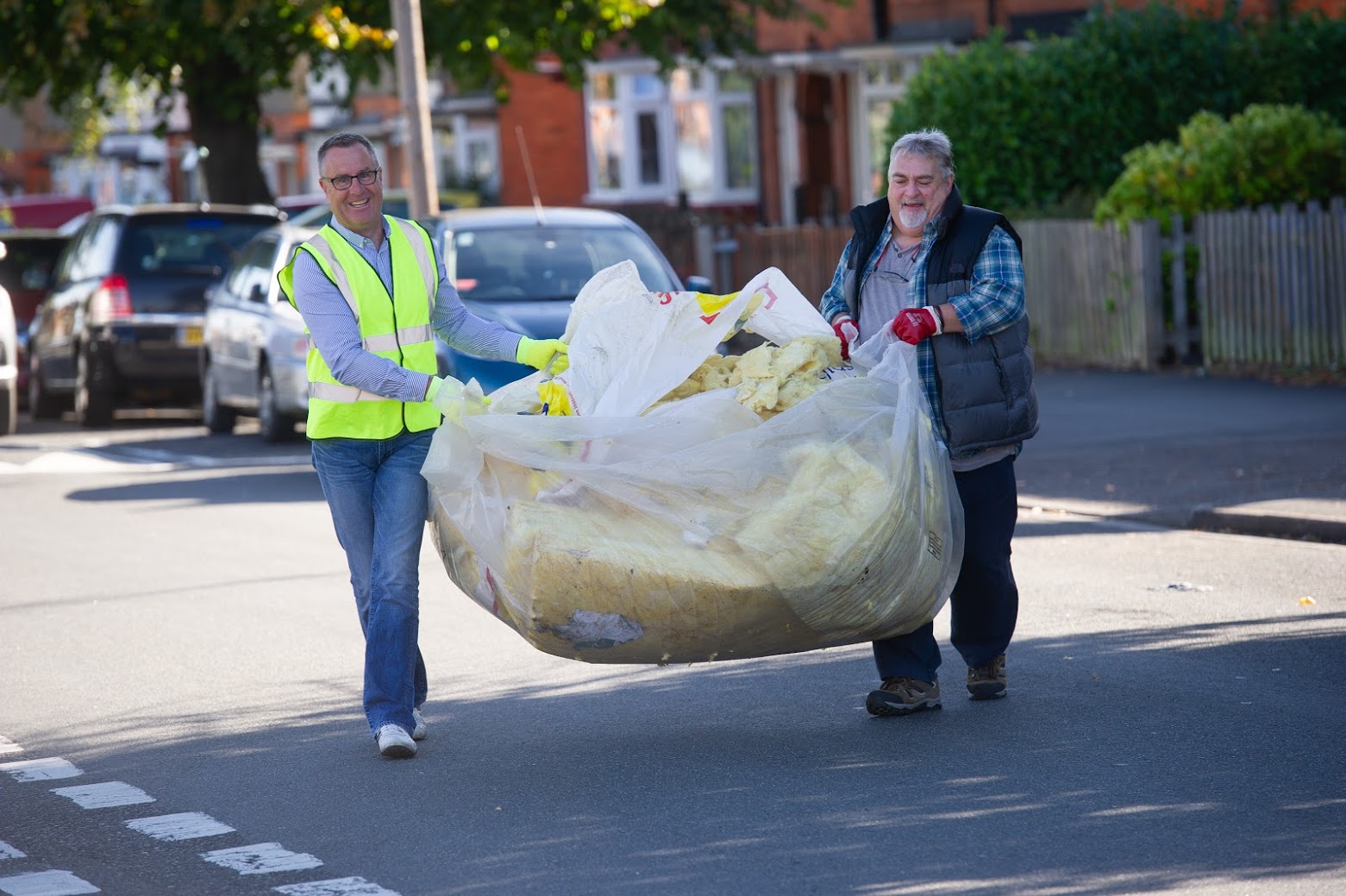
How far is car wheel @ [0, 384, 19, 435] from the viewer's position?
16656 millimetres

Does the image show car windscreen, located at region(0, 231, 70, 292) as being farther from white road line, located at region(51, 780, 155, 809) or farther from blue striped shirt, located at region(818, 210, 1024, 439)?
blue striped shirt, located at region(818, 210, 1024, 439)

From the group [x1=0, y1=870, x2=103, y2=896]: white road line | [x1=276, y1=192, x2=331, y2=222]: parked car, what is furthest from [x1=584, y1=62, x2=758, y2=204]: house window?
[x1=0, y1=870, x2=103, y2=896]: white road line

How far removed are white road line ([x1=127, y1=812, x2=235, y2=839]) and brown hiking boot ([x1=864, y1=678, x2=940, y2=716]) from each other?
2.04 m

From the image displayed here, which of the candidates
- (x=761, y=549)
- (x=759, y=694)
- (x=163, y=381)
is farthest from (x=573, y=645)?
(x=163, y=381)

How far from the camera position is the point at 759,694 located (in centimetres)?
675

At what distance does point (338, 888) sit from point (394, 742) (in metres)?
1.23

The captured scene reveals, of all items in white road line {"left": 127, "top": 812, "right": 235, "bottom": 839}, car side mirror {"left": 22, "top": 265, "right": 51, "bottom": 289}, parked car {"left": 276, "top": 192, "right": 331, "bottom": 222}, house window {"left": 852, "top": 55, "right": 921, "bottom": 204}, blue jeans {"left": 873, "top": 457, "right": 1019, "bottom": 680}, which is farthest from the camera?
house window {"left": 852, "top": 55, "right": 921, "bottom": 204}

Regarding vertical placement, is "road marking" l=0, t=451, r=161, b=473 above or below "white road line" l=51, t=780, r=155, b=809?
above

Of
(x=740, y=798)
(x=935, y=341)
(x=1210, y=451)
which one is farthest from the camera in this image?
(x=1210, y=451)

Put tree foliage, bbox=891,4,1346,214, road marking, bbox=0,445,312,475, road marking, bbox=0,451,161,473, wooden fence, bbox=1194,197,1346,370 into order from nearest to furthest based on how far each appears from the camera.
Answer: road marking, bbox=0,445,312,475 → road marking, bbox=0,451,161,473 → wooden fence, bbox=1194,197,1346,370 → tree foliage, bbox=891,4,1346,214

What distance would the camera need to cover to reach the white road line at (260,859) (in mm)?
4922

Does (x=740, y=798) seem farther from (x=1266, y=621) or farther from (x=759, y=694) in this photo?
(x=1266, y=621)

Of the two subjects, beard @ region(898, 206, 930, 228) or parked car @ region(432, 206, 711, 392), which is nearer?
beard @ region(898, 206, 930, 228)

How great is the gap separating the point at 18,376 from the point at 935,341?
1607 cm
